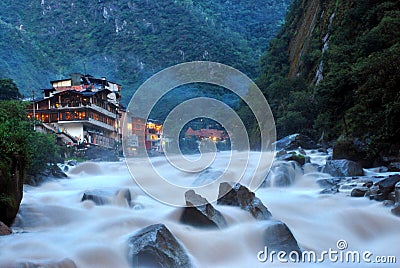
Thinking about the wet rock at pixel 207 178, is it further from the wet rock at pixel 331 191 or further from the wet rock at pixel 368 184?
the wet rock at pixel 368 184

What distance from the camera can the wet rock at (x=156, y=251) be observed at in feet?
24.7

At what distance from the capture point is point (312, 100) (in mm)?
36656

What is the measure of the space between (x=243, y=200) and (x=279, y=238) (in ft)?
8.04

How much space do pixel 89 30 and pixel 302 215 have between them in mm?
121493

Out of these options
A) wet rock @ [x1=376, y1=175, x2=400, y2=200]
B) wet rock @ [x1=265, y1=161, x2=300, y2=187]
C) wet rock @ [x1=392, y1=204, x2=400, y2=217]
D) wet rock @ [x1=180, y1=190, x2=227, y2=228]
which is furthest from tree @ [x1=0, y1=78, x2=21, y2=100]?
wet rock @ [x1=392, y1=204, x2=400, y2=217]

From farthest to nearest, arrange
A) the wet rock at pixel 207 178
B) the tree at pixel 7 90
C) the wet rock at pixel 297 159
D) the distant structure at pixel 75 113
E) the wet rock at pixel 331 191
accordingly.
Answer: the distant structure at pixel 75 113 < the tree at pixel 7 90 < the wet rock at pixel 297 159 < the wet rock at pixel 207 178 < the wet rock at pixel 331 191

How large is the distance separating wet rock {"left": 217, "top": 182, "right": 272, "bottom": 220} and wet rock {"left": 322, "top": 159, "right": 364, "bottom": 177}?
293 inches

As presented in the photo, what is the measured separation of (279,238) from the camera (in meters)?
9.21

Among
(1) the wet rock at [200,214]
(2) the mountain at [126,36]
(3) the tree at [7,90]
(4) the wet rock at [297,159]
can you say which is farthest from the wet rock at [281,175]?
(2) the mountain at [126,36]

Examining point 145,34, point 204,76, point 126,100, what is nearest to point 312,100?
point 204,76

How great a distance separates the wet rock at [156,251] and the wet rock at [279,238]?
2141 mm

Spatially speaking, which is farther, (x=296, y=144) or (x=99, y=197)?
(x=296, y=144)

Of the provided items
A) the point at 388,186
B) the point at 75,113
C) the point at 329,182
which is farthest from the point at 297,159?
the point at 75,113

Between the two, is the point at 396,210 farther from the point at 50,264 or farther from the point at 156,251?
the point at 50,264
